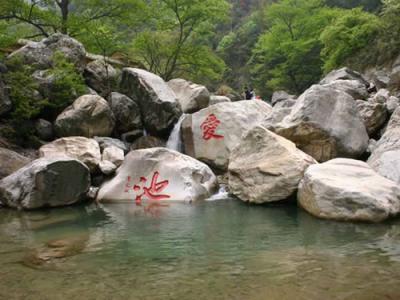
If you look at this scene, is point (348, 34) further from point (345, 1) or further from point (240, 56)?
point (240, 56)

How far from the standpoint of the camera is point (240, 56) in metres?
50.3

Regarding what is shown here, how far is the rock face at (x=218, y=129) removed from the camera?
589 inches

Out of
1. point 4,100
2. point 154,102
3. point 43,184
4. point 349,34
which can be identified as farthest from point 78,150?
point 349,34

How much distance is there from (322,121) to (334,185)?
3683 mm

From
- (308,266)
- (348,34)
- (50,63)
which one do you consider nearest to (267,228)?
(308,266)

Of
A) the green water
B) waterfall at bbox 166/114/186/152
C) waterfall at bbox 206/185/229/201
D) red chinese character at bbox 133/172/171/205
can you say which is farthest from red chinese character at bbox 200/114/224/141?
the green water

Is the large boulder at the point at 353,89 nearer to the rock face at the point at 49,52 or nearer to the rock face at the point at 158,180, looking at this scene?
the rock face at the point at 158,180

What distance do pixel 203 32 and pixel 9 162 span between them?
46.4ft

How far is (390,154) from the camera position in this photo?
10852 millimetres

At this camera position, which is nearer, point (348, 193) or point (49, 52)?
point (348, 193)

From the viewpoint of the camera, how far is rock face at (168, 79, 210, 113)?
18.4 m

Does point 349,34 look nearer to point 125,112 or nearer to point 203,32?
point 203,32

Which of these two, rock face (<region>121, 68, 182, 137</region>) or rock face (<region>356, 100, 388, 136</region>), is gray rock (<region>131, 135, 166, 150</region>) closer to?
rock face (<region>121, 68, 182, 137</region>)

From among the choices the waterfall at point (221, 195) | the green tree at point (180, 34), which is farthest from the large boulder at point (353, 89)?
the green tree at point (180, 34)
